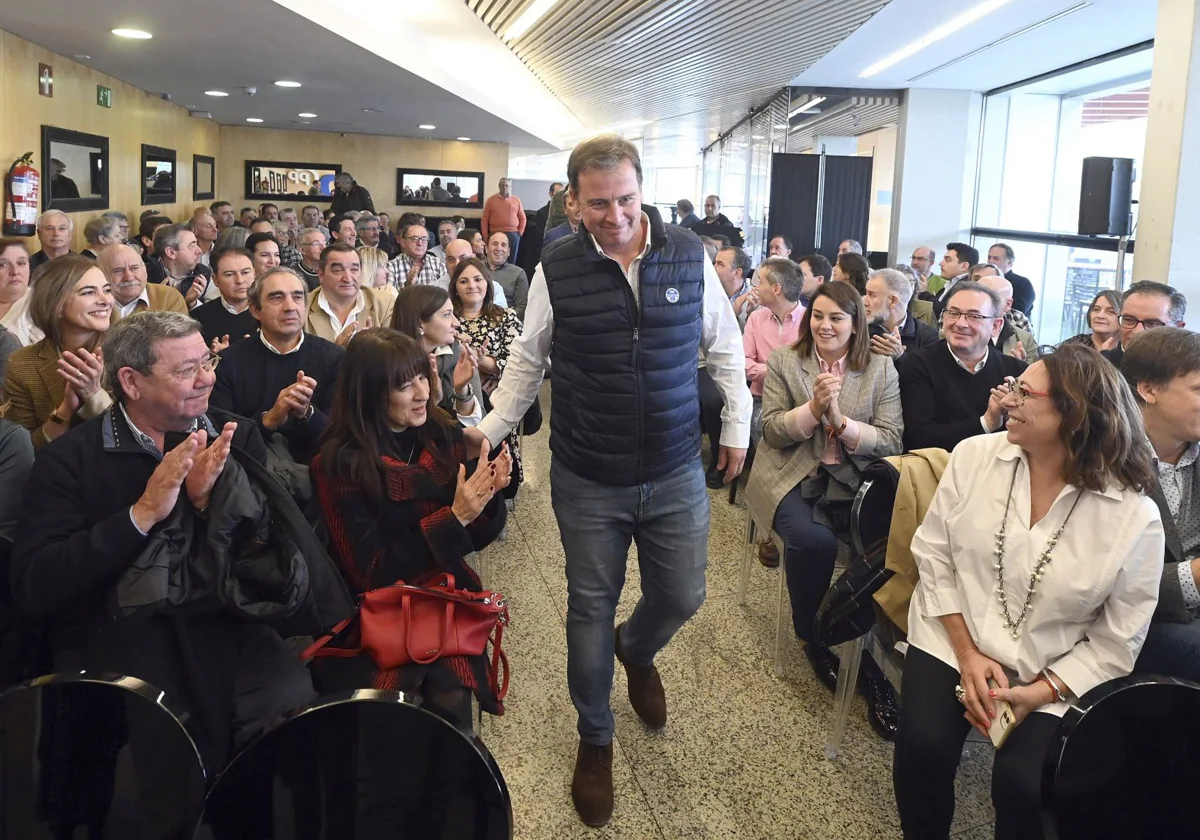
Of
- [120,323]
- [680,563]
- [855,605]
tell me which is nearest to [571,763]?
[680,563]

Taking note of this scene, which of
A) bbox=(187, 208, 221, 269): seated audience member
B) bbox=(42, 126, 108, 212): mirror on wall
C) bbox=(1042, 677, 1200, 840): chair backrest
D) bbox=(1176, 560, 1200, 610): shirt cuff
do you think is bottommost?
bbox=(1042, 677, 1200, 840): chair backrest

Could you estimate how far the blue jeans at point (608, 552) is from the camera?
2557 mm

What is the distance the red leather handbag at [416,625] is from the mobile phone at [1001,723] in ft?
3.99

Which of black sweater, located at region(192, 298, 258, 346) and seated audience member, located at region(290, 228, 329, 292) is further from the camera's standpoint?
seated audience member, located at region(290, 228, 329, 292)

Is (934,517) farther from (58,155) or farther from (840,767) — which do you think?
(58,155)

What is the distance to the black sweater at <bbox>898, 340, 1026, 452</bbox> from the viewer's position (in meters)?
→ 3.53

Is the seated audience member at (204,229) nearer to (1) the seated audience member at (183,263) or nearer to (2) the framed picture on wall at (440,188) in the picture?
(1) the seated audience member at (183,263)

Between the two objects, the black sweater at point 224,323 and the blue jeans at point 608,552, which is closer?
the blue jeans at point 608,552

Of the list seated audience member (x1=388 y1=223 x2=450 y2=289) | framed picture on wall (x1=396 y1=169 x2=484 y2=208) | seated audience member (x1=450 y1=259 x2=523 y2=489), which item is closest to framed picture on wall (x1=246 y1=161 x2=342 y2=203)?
framed picture on wall (x1=396 y1=169 x2=484 y2=208)

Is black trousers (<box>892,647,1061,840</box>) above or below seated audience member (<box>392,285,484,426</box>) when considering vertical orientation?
below

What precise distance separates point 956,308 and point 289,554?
8.70ft

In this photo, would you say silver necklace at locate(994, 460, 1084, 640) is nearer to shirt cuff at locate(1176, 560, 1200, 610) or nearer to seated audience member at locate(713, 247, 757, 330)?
shirt cuff at locate(1176, 560, 1200, 610)

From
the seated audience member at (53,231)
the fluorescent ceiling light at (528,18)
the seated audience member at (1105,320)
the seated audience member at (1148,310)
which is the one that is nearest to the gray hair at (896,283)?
the seated audience member at (1105,320)

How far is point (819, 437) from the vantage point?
3514mm
